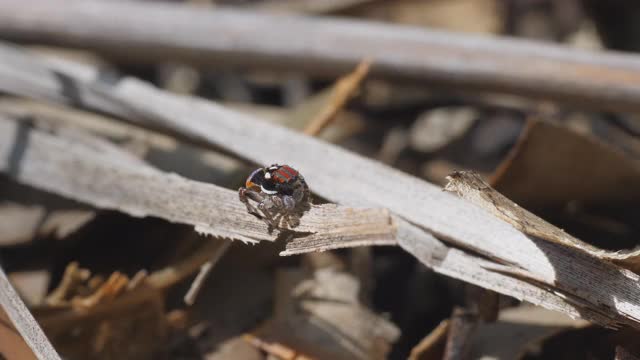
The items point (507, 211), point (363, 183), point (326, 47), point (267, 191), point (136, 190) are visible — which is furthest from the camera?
point (326, 47)

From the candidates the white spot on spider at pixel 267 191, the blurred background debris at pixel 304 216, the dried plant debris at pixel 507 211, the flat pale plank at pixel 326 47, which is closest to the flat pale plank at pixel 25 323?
the blurred background debris at pixel 304 216

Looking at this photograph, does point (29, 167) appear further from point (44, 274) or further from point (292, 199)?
point (292, 199)

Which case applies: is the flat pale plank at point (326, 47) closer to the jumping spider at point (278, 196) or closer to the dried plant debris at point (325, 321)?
the dried plant debris at point (325, 321)

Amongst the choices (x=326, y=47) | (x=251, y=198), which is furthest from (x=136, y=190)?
(x=326, y=47)

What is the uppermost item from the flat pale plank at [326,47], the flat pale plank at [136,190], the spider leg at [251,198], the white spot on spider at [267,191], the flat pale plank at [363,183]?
the flat pale plank at [326,47]

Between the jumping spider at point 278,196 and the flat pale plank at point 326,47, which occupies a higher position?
the flat pale plank at point 326,47

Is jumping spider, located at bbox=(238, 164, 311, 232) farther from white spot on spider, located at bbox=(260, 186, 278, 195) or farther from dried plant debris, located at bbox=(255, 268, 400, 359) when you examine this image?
dried plant debris, located at bbox=(255, 268, 400, 359)

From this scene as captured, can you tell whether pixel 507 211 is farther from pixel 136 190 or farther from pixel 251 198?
pixel 136 190
